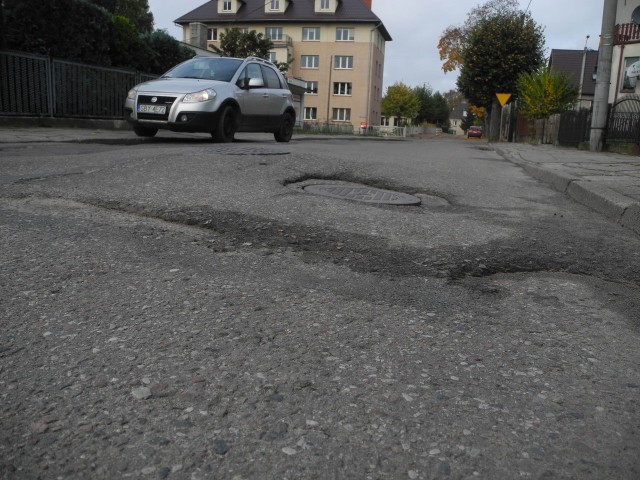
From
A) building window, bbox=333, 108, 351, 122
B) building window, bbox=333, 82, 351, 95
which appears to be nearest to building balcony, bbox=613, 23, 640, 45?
building window, bbox=333, 82, 351, 95

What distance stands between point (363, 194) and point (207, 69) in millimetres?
7177

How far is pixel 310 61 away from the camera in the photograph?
6212cm

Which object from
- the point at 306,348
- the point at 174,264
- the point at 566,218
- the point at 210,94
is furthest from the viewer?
the point at 210,94

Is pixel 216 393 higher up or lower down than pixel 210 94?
lower down

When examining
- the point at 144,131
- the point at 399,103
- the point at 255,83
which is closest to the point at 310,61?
the point at 399,103

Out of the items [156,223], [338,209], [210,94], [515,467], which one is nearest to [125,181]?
[156,223]

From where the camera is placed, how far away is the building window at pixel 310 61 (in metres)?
61.8

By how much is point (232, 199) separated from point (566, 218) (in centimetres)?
276

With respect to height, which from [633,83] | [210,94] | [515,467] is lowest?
[515,467]

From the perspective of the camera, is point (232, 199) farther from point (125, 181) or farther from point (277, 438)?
point (277, 438)

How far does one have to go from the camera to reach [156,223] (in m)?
3.73

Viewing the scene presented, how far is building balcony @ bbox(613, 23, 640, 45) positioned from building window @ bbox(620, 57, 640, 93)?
0.97m

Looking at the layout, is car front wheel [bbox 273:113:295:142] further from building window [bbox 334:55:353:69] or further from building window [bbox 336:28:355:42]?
building window [bbox 334:55:353:69]

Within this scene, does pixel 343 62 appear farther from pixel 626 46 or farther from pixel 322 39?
pixel 626 46
